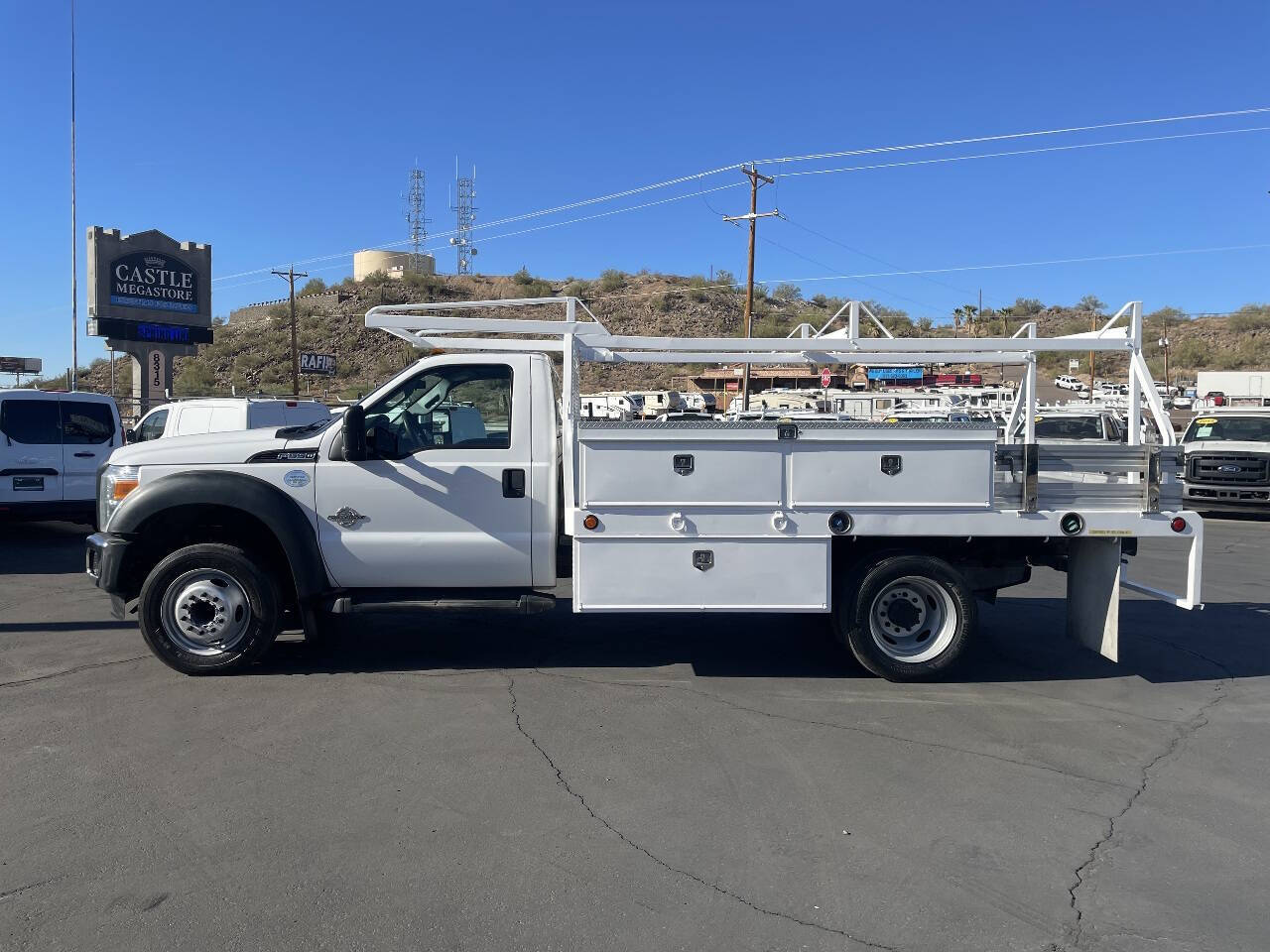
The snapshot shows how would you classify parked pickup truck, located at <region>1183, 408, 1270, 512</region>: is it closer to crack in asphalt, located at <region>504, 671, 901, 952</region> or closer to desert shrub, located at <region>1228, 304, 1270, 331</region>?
crack in asphalt, located at <region>504, 671, 901, 952</region>

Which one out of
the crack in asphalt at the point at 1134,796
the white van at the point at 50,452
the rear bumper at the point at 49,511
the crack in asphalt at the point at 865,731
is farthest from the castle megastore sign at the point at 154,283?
the crack in asphalt at the point at 1134,796

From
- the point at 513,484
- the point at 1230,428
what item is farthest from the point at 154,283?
the point at 513,484

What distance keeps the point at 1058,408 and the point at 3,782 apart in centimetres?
1828

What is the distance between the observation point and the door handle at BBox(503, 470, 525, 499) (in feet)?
22.7

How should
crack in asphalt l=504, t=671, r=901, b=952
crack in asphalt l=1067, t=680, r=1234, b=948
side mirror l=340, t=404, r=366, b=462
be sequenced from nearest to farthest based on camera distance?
crack in asphalt l=504, t=671, r=901, b=952 < crack in asphalt l=1067, t=680, r=1234, b=948 < side mirror l=340, t=404, r=366, b=462

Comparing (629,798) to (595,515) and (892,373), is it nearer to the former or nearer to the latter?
(595,515)

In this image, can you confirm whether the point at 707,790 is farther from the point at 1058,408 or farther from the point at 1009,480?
the point at 1058,408

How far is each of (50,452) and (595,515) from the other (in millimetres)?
9898

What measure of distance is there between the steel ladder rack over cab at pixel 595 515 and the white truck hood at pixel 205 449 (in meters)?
0.02

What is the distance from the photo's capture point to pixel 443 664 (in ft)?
24.3

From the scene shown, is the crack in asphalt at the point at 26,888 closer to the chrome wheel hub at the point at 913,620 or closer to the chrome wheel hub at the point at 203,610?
the chrome wheel hub at the point at 203,610

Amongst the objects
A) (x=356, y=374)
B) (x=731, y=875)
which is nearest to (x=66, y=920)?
(x=731, y=875)

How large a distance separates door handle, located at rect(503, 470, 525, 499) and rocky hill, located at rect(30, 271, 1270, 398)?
45.8 meters

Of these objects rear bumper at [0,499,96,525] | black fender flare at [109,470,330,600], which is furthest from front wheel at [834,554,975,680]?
rear bumper at [0,499,96,525]
